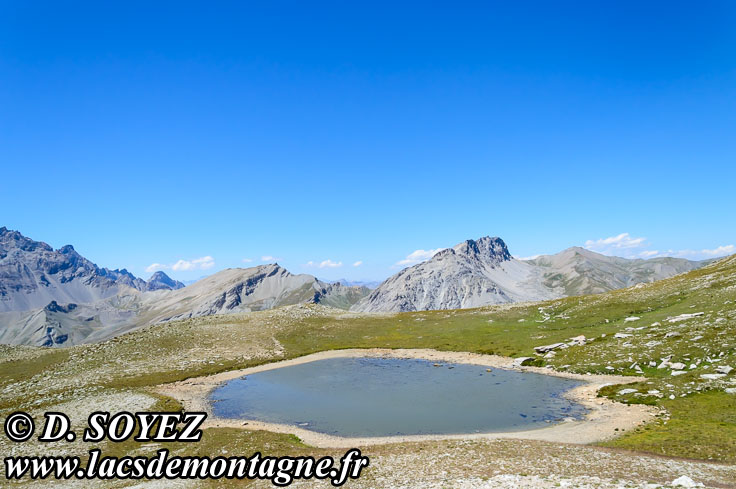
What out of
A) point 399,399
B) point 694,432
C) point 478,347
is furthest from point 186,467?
point 478,347

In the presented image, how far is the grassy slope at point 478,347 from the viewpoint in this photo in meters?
37.6

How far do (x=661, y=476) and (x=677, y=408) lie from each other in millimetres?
20551

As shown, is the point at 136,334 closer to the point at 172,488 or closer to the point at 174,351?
the point at 174,351

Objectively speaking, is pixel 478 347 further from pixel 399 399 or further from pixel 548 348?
pixel 399 399

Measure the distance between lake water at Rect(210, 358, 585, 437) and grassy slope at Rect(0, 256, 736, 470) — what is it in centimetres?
799

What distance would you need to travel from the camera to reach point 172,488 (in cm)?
2775

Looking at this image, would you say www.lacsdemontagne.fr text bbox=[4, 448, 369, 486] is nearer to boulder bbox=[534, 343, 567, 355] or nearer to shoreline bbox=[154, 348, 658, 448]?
shoreline bbox=[154, 348, 658, 448]

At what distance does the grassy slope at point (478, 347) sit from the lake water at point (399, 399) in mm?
7995

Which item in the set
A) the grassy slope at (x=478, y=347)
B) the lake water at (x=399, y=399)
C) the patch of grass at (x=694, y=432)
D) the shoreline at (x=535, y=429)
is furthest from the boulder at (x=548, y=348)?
the patch of grass at (x=694, y=432)

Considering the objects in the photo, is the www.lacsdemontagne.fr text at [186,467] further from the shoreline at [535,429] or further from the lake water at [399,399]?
the lake water at [399,399]

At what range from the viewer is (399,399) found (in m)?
54.8

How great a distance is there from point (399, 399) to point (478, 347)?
34718 mm

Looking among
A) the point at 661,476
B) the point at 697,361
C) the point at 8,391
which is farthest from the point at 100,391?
the point at 697,361

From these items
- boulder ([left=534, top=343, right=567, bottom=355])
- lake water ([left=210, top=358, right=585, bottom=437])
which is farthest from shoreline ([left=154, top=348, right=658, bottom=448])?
boulder ([left=534, top=343, right=567, bottom=355])
